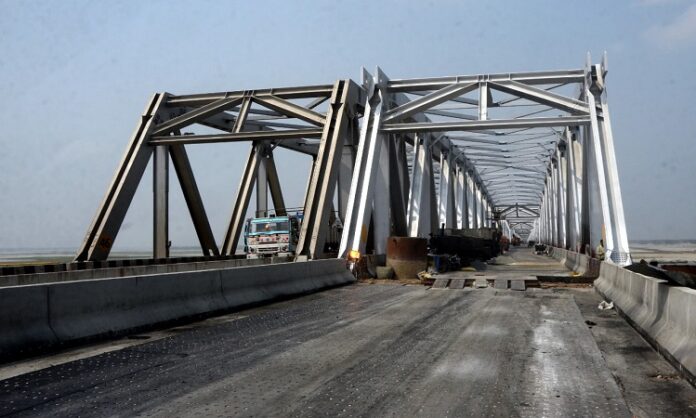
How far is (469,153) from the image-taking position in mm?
57219

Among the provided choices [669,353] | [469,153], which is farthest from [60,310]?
[469,153]

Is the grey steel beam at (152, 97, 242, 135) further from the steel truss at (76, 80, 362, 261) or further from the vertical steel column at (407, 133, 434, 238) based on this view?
the vertical steel column at (407, 133, 434, 238)

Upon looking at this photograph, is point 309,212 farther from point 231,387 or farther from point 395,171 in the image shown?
point 231,387

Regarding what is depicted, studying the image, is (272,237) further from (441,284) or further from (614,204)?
(614,204)

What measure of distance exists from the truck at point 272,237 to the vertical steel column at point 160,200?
4149mm

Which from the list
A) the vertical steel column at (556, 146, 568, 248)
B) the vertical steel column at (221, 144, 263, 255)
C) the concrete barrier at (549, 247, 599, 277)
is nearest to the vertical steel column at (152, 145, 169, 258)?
the vertical steel column at (221, 144, 263, 255)

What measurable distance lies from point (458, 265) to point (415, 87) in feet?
33.5

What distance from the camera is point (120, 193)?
2831cm

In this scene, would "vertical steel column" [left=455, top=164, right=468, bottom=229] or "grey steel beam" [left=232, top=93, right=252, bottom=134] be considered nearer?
"grey steel beam" [left=232, top=93, right=252, bottom=134]

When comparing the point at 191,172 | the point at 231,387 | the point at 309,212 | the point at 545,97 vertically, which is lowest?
the point at 231,387

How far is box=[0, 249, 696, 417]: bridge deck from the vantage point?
5.65 metres

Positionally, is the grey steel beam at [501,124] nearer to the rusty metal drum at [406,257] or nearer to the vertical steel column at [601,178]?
the vertical steel column at [601,178]

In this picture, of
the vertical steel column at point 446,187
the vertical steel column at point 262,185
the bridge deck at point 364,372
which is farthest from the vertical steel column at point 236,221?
the bridge deck at point 364,372

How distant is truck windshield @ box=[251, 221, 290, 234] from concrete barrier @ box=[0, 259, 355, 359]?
15.2m
